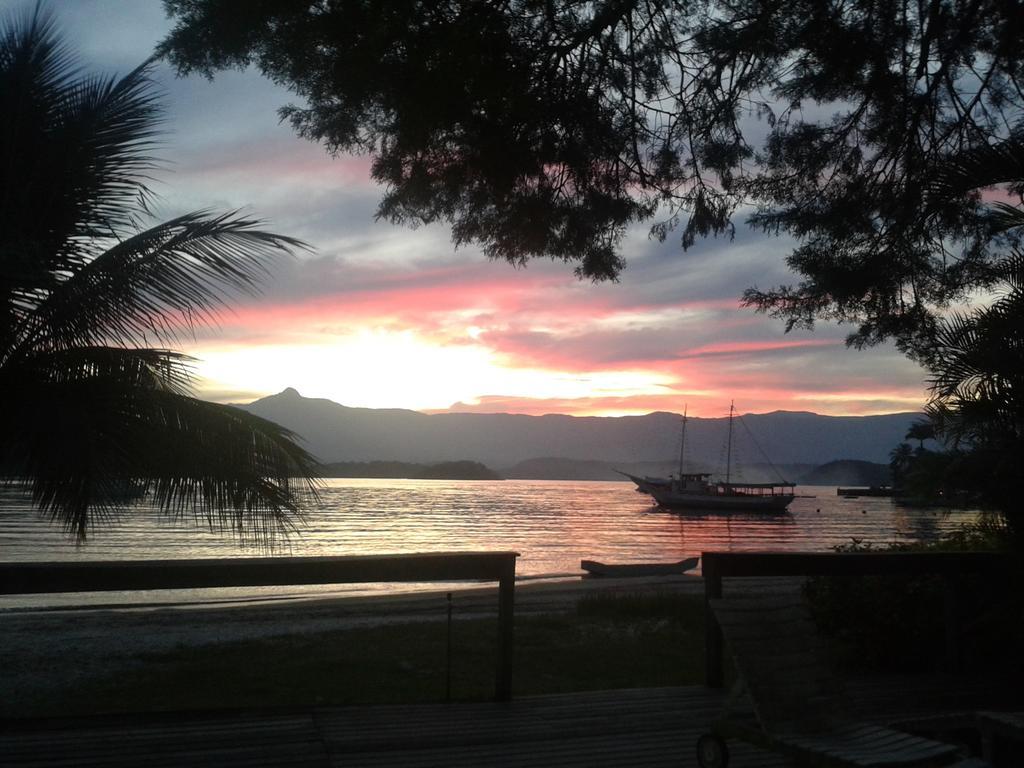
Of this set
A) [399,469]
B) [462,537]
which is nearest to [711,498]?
[462,537]

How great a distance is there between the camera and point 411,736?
4621mm

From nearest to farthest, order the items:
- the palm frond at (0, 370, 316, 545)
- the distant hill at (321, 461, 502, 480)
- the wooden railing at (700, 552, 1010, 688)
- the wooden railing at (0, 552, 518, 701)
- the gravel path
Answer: the wooden railing at (0, 552, 518, 701) → the palm frond at (0, 370, 316, 545) → the wooden railing at (700, 552, 1010, 688) → the gravel path → the distant hill at (321, 461, 502, 480)

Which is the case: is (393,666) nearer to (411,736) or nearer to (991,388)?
(411,736)

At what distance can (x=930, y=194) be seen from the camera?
6957 millimetres

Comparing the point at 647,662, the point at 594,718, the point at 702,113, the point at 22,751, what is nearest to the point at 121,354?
the point at 22,751

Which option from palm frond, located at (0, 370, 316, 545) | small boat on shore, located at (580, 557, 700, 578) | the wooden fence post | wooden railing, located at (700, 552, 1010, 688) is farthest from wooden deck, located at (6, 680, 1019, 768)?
small boat on shore, located at (580, 557, 700, 578)

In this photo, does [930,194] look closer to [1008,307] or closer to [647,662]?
[1008,307]

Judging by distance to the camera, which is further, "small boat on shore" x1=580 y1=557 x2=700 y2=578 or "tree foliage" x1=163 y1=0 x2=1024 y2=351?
"small boat on shore" x1=580 y1=557 x2=700 y2=578

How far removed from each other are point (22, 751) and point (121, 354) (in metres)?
2.58

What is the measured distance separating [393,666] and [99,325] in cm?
473

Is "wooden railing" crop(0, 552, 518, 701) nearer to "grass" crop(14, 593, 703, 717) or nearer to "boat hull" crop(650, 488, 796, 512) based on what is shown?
"grass" crop(14, 593, 703, 717)

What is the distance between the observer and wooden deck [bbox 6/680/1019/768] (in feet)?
13.9

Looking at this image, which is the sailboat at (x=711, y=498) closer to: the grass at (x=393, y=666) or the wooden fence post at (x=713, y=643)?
the grass at (x=393, y=666)

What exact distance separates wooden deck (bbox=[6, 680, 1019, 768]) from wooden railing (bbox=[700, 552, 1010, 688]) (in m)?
0.48
